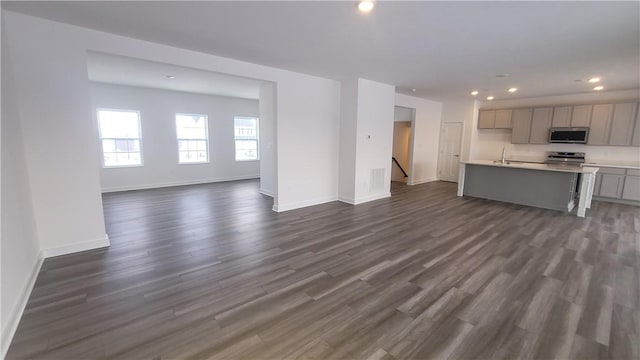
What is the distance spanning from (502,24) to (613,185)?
5979 millimetres

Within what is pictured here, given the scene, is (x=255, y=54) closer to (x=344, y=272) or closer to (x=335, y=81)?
(x=335, y=81)

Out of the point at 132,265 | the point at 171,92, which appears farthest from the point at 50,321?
the point at 171,92

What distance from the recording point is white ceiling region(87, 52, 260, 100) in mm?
4636

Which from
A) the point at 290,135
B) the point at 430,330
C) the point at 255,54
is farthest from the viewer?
the point at 290,135

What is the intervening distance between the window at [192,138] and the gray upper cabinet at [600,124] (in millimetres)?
9913

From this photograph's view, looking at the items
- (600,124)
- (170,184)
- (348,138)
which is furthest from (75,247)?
(600,124)

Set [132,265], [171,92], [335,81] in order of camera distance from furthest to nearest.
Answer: [171,92] → [335,81] → [132,265]

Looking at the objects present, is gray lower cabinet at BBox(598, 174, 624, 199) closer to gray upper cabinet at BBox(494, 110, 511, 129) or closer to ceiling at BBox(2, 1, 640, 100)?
gray upper cabinet at BBox(494, 110, 511, 129)

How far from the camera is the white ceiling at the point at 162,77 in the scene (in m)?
4.64

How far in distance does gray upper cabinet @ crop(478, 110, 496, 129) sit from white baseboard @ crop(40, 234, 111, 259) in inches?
360

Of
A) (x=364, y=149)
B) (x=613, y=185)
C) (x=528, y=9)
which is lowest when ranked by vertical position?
(x=613, y=185)

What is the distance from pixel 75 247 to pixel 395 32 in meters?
4.46

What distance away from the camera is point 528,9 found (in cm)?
251

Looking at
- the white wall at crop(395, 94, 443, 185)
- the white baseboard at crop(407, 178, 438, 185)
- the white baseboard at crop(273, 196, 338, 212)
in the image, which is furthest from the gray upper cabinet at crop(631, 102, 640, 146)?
the white baseboard at crop(273, 196, 338, 212)
